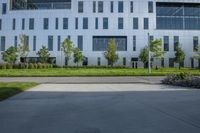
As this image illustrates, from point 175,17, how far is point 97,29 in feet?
64.2

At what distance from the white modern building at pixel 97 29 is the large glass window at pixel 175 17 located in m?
0.72

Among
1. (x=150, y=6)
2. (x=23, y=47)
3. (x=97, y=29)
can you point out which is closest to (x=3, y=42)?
(x=23, y=47)

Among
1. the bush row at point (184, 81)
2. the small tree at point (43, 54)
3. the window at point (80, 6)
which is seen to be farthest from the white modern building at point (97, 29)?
the bush row at point (184, 81)

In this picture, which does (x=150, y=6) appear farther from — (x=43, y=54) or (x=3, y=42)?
(x=3, y=42)

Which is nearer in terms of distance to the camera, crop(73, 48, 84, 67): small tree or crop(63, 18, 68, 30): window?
crop(73, 48, 84, 67): small tree

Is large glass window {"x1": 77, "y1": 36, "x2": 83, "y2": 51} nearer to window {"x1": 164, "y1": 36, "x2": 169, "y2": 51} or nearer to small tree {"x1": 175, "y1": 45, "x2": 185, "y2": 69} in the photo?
window {"x1": 164, "y1": 36, "x2": 169, "y2": 51}

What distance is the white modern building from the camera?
71.1 m

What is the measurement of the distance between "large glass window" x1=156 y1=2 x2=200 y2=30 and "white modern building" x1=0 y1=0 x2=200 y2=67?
0.72 metres

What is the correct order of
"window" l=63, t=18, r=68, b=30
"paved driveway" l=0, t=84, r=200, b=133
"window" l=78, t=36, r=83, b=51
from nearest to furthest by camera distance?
"paved driveway" l=0, t=84, r=200, b=133, "window" l=63, t=18, r=68, b=30, "window" l=78, t=36, r=83, b=51

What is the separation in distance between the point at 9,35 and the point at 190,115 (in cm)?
6784

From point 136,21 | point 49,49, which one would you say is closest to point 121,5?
point 136,21

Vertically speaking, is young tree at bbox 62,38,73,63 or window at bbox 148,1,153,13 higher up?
window at bbox 148,1,153,13

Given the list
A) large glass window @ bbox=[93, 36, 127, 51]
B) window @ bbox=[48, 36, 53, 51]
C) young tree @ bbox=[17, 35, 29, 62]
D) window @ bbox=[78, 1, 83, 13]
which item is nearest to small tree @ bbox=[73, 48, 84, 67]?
large glass window @ bbox=[93, 36, 127, 51]

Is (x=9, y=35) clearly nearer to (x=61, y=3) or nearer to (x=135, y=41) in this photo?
(x=61, y=3)
